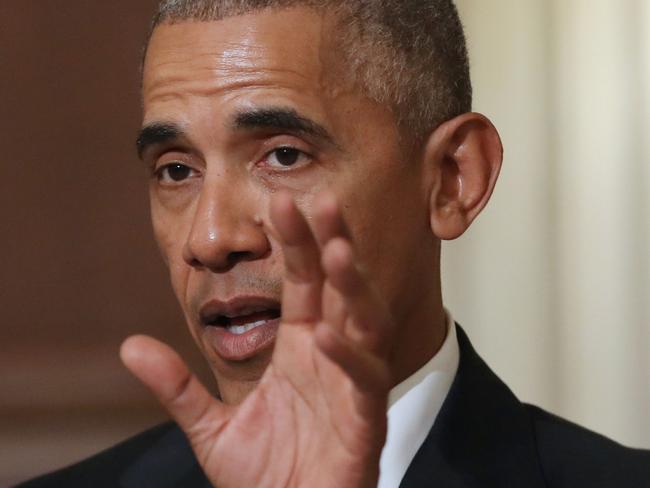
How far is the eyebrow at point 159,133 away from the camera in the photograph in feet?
4.41

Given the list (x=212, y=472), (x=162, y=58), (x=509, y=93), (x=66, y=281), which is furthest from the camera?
(x=509, y=93)

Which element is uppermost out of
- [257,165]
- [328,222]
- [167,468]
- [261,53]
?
[261,53]

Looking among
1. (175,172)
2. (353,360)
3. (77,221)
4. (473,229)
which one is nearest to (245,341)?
(175,172)

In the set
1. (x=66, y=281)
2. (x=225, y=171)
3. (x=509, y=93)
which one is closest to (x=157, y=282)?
(x=66, y=281)

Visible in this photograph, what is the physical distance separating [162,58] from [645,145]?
1.07m

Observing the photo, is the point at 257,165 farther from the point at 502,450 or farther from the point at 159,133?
the point at 502,450

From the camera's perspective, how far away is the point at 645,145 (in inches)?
86.1

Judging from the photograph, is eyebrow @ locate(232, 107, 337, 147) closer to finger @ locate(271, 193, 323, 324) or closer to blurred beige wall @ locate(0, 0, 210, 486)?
finger @ locate(271, 193, 323, 324)

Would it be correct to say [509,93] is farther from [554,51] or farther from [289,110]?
[289,110]

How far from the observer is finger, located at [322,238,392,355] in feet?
3.09

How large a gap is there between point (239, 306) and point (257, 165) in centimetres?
15

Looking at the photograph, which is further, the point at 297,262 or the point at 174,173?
the point at 174,173

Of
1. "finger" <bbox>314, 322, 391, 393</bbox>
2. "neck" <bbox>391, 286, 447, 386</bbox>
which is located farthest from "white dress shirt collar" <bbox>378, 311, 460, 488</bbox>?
"finger" <bbox>314, 322, 391, 393</bbox>

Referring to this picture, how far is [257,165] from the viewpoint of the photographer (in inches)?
52.1
